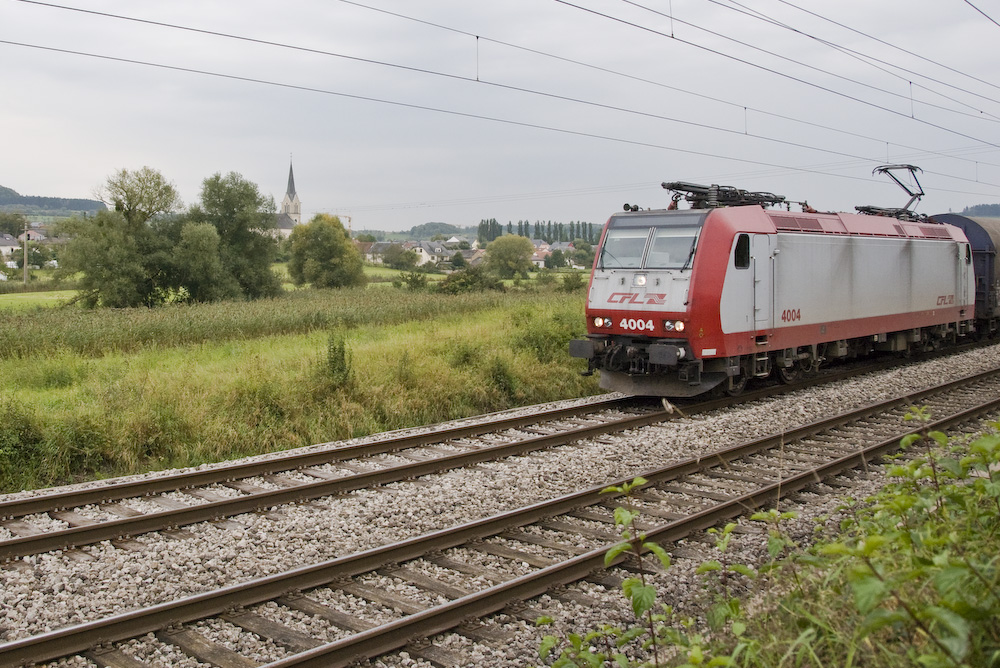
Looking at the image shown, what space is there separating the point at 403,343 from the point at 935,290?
513 inches

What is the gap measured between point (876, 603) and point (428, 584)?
378 centimetres

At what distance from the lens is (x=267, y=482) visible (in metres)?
8.78

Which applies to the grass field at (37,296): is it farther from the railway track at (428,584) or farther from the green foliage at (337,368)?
the railway track at (428,584)

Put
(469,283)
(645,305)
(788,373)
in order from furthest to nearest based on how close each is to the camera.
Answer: (469,283) → (788,373) → (645,305)

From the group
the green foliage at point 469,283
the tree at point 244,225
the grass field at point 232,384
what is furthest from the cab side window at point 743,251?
the tree at point 244,225

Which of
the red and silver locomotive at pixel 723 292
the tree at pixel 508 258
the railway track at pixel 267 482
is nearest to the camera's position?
the railway track at pixel 267 482

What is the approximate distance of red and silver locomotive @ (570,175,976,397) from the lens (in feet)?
40.0

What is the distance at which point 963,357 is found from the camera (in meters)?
19.7

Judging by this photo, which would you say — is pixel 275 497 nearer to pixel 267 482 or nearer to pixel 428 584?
pixel 267 482

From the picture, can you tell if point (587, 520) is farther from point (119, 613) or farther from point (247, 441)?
point (247, 441)

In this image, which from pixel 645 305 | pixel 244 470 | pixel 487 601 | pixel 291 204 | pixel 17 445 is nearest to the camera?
pixel 487 601

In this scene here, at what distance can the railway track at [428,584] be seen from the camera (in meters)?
4.87

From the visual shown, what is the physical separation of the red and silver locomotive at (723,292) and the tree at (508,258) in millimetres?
42094

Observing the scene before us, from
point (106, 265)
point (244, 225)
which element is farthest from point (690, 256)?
point (244, 225)
